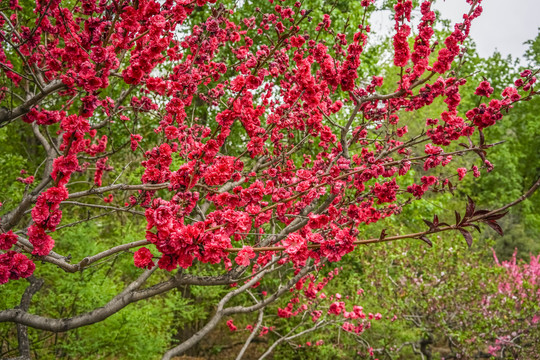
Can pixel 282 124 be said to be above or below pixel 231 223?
above

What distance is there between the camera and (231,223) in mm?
1897

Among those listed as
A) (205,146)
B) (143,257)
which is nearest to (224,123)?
Result: (205,146)

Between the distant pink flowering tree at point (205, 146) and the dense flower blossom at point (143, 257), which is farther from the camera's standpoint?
the dense flower blossom at point (143, 257)

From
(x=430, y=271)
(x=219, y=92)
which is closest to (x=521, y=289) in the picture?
(x=430, y=271)

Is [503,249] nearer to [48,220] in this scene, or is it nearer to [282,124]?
[282,124]

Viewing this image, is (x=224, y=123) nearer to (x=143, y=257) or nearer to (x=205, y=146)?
(x=205, y=146)

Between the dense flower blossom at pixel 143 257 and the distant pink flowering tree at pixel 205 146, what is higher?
the distant pink flowering tree at pixel 205 146

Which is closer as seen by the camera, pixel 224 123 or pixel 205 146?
pixel 205 146

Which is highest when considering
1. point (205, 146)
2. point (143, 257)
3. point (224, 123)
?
point (224, 123)

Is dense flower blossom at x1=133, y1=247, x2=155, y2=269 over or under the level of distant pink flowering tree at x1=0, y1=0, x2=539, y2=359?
under

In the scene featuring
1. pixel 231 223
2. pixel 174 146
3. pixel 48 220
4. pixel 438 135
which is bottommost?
pixel 48 220

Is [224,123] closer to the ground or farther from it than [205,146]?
farther from it

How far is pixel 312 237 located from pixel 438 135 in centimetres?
127

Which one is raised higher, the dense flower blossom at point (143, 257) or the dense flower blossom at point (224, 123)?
the dense flower blossom at point (224, 123)
